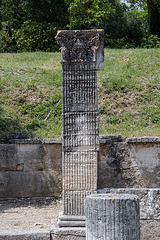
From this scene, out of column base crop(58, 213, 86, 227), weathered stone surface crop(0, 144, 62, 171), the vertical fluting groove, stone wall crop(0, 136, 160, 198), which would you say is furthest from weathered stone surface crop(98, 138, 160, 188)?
column base crop(58, 213, 86, 227)

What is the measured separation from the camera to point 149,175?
27.0 feet

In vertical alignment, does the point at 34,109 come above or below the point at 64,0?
below

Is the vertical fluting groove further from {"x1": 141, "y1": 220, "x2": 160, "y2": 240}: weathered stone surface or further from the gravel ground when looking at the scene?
{"x1": 141, "y1": 220, "x2": 160, "y2": 240}: weathered stone surface

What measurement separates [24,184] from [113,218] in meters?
4.36

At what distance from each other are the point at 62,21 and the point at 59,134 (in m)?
12.4

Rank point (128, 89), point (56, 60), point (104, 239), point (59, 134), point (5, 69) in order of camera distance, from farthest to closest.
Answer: point (56, 60)
point (5, 69)
point (128, 89)
point (59, 134)
point (104, 239)

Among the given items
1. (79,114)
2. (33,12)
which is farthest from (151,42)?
(79,114)

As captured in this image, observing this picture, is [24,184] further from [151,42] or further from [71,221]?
[151,42]

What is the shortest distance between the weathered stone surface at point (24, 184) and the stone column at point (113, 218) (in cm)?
392

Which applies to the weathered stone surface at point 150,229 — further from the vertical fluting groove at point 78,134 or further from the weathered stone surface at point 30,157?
the weathered stone surface at point 30,157

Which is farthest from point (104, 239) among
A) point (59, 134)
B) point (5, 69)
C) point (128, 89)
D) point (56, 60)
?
point (56, 60)

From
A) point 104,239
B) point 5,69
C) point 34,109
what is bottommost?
point 104,239

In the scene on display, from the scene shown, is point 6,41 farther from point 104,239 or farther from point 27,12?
point 104,239

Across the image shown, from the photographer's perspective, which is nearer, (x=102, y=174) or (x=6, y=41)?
(x=102, y=174)
